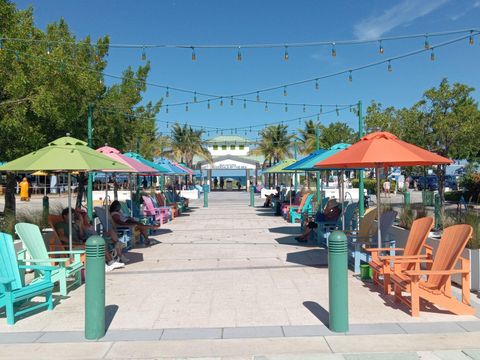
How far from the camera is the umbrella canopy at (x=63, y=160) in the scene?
7000mm

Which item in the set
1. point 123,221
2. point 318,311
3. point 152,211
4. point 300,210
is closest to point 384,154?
point 318,311

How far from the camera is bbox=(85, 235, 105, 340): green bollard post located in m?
4.79

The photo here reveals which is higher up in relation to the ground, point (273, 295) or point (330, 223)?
point (330, 223)

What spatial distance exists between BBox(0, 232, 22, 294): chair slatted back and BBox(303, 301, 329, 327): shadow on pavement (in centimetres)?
353

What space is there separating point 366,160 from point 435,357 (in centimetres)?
306

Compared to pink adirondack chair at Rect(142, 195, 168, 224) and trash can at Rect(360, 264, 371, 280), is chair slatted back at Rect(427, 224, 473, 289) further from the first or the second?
pink adirondack chair at Rect(142, 195, 168, 224)

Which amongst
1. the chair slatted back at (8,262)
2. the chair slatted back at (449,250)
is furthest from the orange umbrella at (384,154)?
the chair slatted back at (8,262)

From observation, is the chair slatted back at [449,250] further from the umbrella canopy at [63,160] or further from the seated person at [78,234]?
the seated person at [78,234]

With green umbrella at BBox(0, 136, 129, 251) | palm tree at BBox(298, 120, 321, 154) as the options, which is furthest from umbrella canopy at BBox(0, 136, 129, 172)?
palm tree at BBox(298, 120, 321, 154)

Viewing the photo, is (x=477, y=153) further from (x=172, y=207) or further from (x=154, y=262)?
(x=154, y=262)

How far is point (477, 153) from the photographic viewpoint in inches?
1110

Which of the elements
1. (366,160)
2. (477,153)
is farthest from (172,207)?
(477,153)

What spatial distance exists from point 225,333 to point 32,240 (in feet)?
10.9

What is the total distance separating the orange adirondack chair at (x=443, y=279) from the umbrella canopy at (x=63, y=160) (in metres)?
4.67
